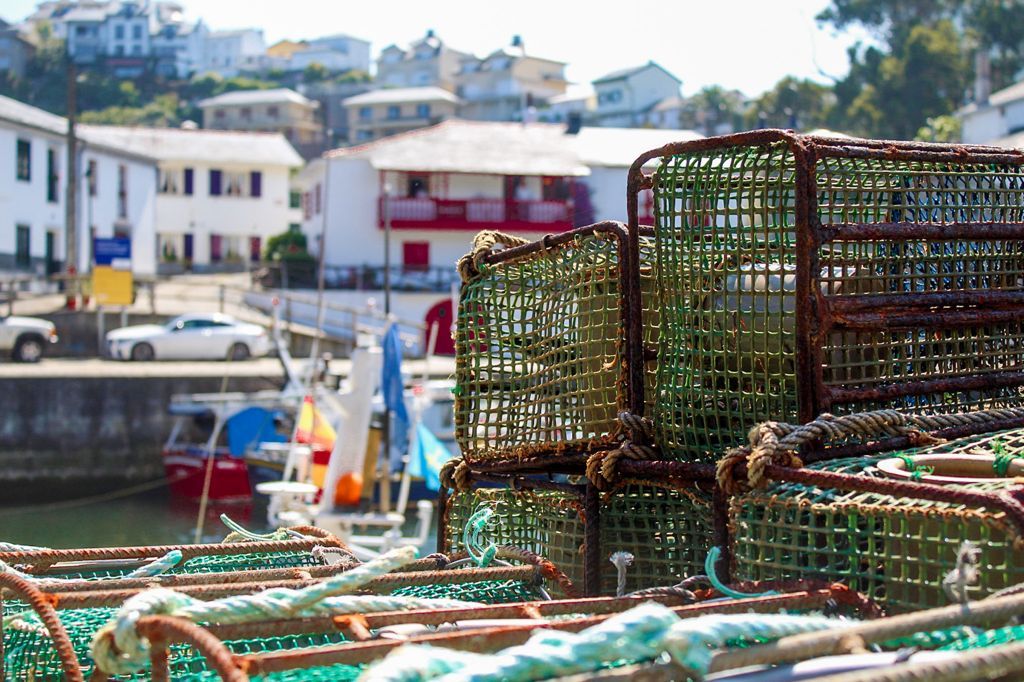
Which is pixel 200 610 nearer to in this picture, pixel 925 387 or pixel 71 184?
pixel 925 387

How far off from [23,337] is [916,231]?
96.1 feet

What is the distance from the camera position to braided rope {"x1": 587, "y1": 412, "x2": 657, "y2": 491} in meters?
3.68

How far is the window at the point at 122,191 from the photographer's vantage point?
163 feet

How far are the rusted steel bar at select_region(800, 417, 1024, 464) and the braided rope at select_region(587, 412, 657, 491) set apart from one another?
608mm

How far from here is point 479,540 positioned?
426cm

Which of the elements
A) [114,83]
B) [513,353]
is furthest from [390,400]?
[114,83]

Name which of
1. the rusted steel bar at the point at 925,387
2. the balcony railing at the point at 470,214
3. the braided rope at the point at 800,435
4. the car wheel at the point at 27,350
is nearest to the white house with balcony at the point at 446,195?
the balcony railing at the point at 470,214

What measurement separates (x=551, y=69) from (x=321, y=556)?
101768 mm

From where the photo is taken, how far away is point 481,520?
12.8ft

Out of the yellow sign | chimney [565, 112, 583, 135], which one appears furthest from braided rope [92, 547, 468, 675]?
chimney [565, 112, 583, 135]

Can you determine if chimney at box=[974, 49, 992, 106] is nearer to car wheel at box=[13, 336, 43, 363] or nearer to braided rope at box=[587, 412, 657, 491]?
car wheel at box=[13, 336, 43, 363]

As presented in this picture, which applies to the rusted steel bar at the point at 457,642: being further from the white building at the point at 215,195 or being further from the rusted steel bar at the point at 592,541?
the white building at the point at 215,195

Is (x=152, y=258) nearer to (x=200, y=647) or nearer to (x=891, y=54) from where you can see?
(x=891, y=54)

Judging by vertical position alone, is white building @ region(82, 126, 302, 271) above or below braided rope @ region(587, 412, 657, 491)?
above
